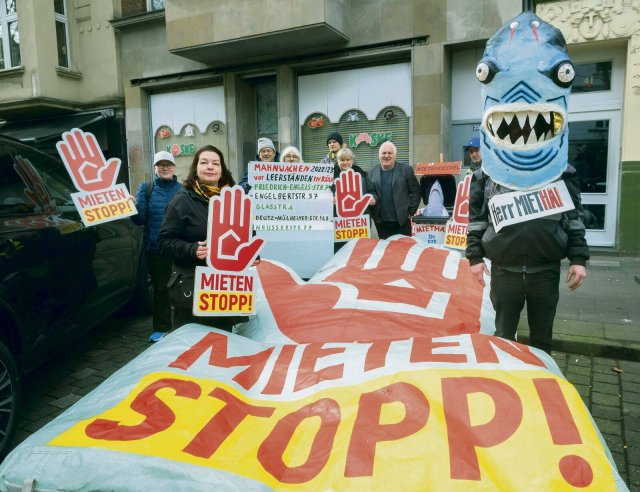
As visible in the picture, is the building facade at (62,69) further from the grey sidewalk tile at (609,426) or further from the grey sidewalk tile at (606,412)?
the grey sidewalk tile at (609,426)

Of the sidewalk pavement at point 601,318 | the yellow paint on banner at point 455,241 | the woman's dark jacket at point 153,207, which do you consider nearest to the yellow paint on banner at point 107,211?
the woman's dark jacket at point 153,207

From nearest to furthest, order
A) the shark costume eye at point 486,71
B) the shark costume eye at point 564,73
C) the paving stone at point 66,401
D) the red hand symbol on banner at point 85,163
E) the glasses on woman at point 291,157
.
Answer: the shark costume eye at point 564,73 < the shark costume eye at point 486,71 < the paving stone at point 66,401 < the red hand symbol on banner at point 85,163 < the glasses on woman at point 291,157

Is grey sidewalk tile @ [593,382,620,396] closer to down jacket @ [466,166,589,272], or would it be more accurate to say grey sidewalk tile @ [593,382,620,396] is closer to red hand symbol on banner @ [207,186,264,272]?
down jacket @ [466,166,589,272]

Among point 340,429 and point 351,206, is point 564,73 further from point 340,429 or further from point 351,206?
point 351,206

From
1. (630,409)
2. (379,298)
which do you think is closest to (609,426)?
(630,409)

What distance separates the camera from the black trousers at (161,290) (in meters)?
5.05

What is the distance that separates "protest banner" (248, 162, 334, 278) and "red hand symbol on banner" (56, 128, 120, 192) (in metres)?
1.72

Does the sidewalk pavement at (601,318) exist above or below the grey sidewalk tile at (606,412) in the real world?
above

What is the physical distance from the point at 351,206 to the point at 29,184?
3008 millimetres

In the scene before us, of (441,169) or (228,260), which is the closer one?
(228,260)

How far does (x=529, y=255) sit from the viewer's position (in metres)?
3.17

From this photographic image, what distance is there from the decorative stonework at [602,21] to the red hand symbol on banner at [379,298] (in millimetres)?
5659

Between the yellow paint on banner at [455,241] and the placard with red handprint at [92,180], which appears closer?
the placard with red handprint at [92,180]

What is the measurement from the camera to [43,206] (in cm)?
383
